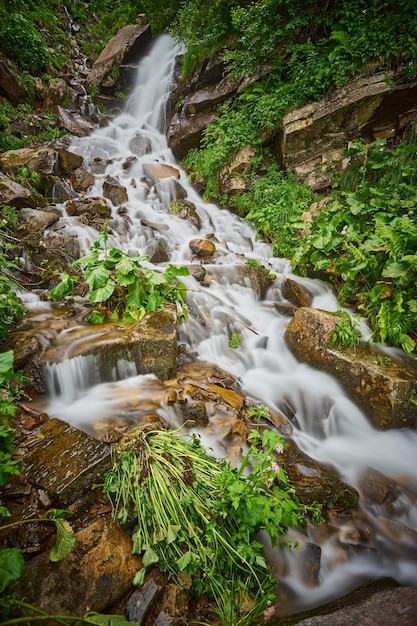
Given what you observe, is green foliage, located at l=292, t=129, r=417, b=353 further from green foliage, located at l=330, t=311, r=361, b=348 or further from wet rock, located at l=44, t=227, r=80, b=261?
wet rock, located at l=44, t=227, r=80, b=261

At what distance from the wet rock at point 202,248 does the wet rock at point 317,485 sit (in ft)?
16.3

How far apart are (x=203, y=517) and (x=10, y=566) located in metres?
1.06

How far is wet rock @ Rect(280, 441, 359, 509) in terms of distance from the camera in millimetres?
2658

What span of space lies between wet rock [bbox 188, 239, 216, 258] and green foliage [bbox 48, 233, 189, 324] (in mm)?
2780

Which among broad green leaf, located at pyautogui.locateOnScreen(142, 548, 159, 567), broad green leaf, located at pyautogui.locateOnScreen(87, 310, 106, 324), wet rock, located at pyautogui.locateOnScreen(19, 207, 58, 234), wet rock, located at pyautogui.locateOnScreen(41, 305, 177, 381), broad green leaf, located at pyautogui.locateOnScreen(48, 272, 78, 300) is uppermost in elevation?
wet rock, located at pyautogui.locateOnScreen(19, 207, 58, 234)

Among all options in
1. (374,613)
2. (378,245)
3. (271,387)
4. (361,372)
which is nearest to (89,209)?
(271,387)

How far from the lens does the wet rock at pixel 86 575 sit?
1.67 metres

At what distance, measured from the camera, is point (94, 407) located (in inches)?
129

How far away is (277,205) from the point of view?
7.93m

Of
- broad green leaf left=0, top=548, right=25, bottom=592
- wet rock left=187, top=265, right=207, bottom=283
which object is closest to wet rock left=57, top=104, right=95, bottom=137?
wet rock left=187, top=265, right=207, bottom=283

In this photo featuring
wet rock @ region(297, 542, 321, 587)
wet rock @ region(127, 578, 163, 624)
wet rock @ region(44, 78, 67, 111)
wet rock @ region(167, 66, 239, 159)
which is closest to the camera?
wet rock @ region(127, 578, 163, 624)

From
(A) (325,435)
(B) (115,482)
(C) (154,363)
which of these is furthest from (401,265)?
(B) (115,482)

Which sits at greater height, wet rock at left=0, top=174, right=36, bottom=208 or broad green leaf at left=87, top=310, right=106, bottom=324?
wet rock at left=0, top=174, right=36, bottom=208

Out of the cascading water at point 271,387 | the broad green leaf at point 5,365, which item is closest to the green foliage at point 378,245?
the cascading water at point 271,387
